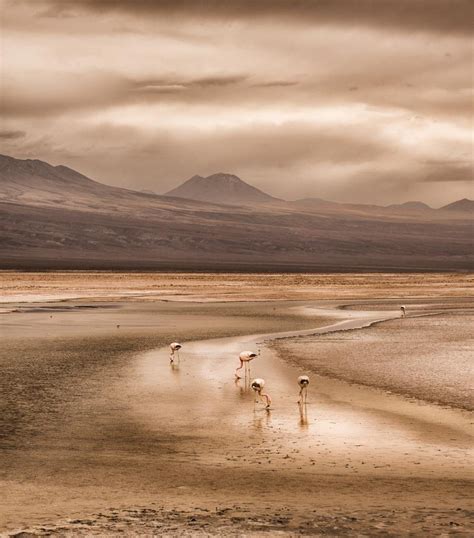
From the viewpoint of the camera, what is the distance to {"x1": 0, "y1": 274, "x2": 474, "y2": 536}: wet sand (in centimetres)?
1216

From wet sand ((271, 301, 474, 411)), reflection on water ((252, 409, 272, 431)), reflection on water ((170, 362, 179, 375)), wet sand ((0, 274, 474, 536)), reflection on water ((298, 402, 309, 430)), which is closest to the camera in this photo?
wet sand ((0, 274, 474, 536))

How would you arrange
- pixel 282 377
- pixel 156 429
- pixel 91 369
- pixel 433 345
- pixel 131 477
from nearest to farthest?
pixel 131 477, pixel 156 429, pixel 282 377, pixel 91 369, pixel 433 345

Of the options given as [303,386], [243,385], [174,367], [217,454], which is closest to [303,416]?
[303,386]

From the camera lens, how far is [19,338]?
36062 millimetres

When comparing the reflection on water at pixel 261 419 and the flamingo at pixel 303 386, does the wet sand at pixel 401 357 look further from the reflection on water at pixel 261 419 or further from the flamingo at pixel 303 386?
the reflection on water at pixel 261 419

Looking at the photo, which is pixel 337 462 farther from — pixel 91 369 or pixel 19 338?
pixel 19 338

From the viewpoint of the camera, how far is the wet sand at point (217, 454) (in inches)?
479

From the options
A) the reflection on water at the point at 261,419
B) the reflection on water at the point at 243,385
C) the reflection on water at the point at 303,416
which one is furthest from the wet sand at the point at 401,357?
the reflection on water at the point at 261,419

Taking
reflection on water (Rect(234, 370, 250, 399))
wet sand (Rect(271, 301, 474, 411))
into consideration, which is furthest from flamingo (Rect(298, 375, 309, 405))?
wet sand (Rect(271, 301, 474, 411))

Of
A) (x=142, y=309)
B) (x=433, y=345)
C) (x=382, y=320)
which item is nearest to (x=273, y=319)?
(x=382, y=320)

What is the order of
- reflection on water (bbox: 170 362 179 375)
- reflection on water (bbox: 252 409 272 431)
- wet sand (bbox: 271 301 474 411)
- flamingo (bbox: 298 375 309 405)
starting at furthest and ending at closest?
1. reflection on water (bbox: 170 362 179 375)
2. wet sand (bbox: 271 301 474 411)
3. flamingo (bbox: 298 375 309 405)
4. reflection on water (bbox: 252 409 272 431)

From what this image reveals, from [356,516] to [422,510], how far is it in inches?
40.1

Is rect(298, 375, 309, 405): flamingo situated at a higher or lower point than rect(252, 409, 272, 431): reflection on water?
higher

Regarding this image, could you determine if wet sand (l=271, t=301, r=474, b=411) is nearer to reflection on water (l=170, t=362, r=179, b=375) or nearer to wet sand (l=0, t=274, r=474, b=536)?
wet sand (l=0, t=274, r=474, b=536)
